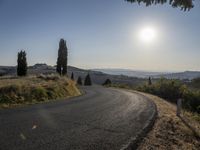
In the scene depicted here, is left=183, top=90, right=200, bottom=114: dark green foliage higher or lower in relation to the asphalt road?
lower

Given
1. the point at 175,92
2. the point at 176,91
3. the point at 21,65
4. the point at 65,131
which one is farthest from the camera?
the point at 21,65

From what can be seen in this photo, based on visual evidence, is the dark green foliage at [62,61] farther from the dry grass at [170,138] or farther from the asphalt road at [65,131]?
the dry grass at [170,138]

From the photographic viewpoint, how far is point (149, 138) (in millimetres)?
9102

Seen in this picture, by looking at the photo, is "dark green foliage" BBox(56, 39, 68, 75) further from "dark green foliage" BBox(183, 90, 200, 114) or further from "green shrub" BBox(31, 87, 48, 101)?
"green shrub" BBox(31, 87, 48, 101)

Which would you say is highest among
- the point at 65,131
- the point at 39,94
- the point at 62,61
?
the point at 62,61

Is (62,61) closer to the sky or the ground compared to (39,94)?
closer to the sky

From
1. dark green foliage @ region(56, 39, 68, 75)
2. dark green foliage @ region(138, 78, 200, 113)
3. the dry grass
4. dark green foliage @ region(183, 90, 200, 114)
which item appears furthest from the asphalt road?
→ dark green foliage @ region(56, 39, 68, 75)

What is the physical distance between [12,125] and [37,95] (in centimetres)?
1089

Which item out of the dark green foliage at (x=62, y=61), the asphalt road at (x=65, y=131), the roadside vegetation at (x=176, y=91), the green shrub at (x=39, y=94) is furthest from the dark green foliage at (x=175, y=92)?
the dark green foliage at (x=62, y=61)

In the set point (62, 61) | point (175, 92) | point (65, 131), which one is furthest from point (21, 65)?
point (65, 131)

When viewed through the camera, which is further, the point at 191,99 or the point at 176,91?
the point at 176,91

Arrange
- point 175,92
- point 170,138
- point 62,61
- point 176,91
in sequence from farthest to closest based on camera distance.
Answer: point 62,61
point 175,92
point 176,91
point 170,138

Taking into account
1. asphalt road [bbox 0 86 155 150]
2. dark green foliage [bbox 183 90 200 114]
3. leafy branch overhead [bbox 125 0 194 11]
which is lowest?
dark green foliage [bbox 183 90 200 114]

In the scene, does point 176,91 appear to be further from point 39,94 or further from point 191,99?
point 39,94
